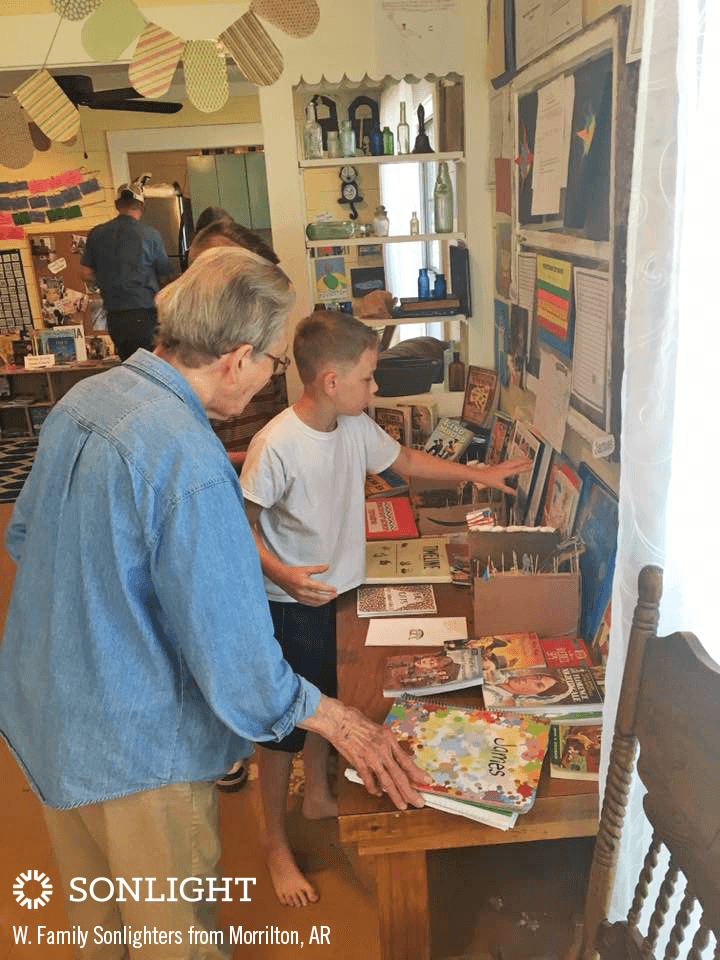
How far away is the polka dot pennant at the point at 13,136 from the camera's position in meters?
2.76

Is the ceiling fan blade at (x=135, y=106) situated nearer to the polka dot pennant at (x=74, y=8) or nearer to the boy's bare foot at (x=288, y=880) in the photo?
the polka dot pennant at (x=74, y=8)

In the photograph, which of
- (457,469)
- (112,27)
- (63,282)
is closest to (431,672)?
(457,469)

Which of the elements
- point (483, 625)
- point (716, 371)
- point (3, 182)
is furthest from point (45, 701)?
point (3, 182)

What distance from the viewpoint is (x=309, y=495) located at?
1.89 m

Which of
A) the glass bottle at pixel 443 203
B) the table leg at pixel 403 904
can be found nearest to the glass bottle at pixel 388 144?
the glass bottle at pixel 443 203

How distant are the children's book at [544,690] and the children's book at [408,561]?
1.57 feet

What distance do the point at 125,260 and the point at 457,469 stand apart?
13.1ft

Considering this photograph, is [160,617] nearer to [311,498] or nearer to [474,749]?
[474,749]

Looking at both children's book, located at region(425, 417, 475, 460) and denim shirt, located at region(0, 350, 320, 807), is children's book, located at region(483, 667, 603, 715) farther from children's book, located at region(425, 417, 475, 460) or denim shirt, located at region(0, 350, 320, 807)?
children's book, located at region(425, 417, 475, 460)

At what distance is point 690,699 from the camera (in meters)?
0.94

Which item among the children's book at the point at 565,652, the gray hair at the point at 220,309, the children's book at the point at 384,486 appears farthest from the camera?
the children's book at the point at 384,486

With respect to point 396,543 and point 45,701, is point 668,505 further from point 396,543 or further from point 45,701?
point 396,543

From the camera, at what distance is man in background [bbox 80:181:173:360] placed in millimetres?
5402

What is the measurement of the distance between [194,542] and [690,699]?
0.66 m
